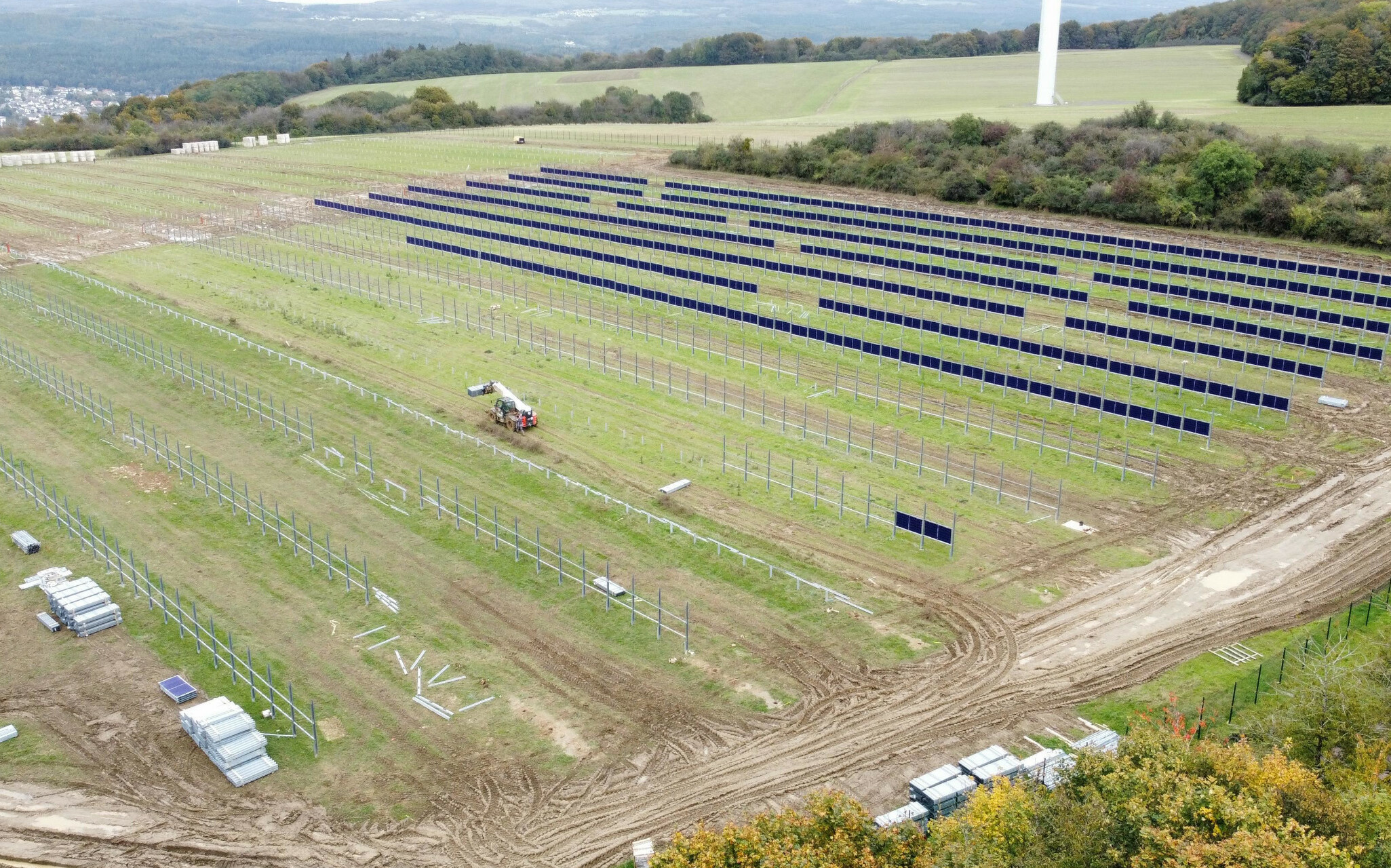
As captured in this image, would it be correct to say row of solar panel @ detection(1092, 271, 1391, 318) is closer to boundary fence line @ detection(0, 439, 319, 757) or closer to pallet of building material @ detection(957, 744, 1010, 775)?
pallet of building material @ detection(957, 744, 1010, 775)

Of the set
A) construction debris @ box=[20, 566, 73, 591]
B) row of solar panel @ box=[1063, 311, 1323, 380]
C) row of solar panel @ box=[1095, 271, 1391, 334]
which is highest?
row of solar panel @ box=[1095, 271, 1391, 334]

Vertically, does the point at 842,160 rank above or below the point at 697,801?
above

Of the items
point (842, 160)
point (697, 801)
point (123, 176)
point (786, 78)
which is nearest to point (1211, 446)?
point (697, 801)

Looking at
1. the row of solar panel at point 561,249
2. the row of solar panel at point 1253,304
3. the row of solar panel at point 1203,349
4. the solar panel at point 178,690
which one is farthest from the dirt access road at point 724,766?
the row of solar panel at point 561,249

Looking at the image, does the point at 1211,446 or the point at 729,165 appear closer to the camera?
the point at 1211,446

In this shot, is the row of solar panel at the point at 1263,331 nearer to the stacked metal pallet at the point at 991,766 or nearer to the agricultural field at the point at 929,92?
the stacked metal pallet at the point at 991,766

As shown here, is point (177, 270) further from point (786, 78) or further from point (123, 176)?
point (786, 78)

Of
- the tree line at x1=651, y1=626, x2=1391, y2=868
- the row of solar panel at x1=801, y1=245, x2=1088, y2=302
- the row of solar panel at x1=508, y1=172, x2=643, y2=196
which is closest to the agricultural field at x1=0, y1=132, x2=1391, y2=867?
the row of solar panel at x1=801, y1=245, x2=1088, y2=302
